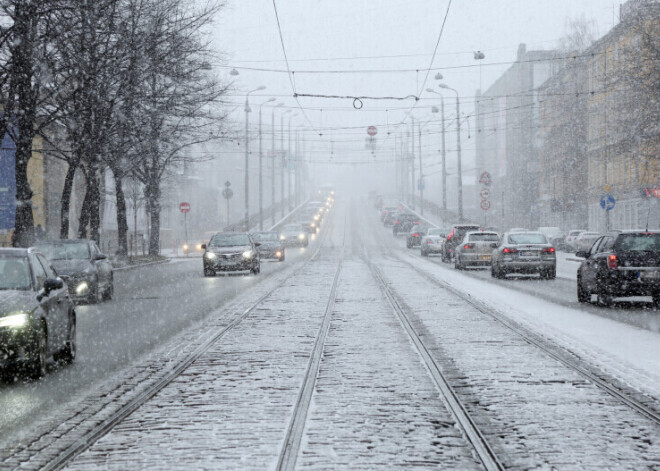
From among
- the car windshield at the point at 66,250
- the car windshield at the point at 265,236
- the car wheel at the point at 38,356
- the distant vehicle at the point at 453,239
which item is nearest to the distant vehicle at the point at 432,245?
the distant vehicle at the point at 453,239

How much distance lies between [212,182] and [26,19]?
362 feet

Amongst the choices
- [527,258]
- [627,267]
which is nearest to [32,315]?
[627,267]

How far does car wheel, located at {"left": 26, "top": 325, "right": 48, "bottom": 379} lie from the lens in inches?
379

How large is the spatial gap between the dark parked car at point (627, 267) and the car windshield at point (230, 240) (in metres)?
16.6

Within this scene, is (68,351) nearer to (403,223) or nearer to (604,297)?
(604,297)

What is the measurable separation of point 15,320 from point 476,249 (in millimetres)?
25962

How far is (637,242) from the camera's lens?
1786 centimetres

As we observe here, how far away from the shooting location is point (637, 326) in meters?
14.5

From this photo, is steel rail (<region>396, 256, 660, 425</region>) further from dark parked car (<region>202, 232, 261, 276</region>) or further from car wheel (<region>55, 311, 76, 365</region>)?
dark parked car (<region>202, 232, 261, 276</region>)

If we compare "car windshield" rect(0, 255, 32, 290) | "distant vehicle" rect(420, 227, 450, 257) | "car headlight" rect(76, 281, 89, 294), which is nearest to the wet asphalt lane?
"car headlight" rect(76, 281, 89, 294)

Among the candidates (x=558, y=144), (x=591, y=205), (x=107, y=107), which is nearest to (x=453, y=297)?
(x=107, y=107)

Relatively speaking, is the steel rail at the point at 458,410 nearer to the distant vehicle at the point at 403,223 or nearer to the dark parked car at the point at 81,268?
the dark parked car at the point at 81,268

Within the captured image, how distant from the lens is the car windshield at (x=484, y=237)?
34375mm

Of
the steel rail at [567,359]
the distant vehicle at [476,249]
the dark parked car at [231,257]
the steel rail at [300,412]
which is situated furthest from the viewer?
the distant vehicle at [476,249]
